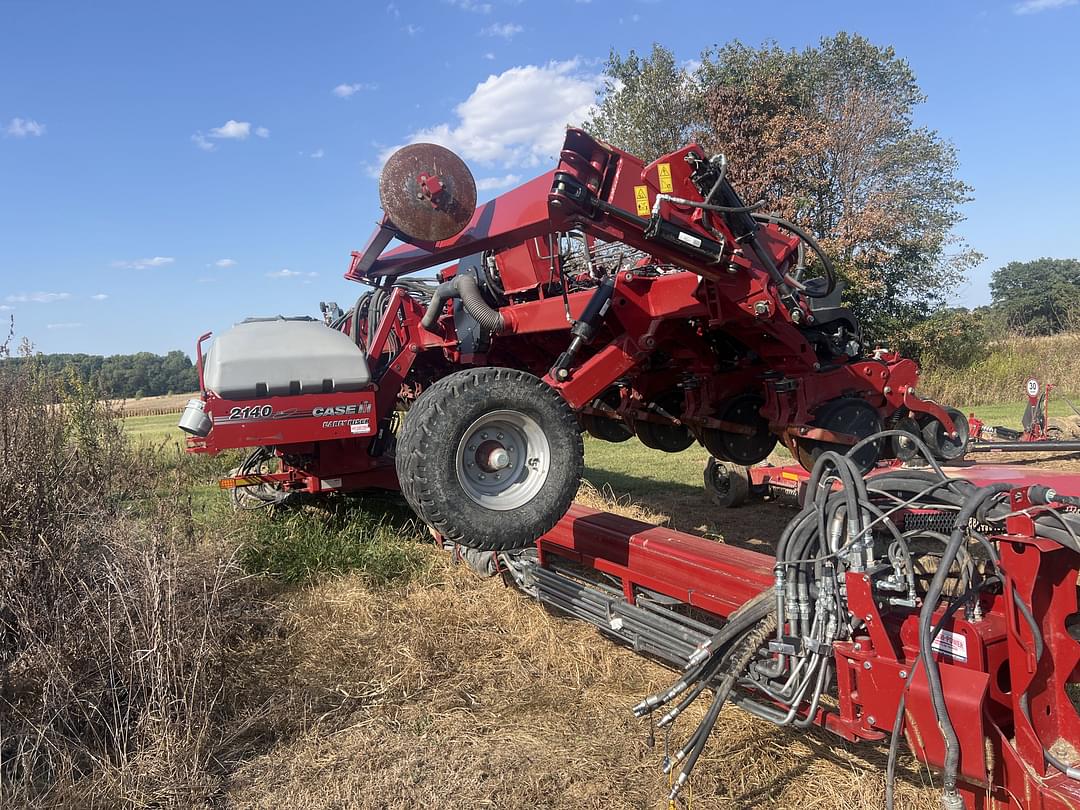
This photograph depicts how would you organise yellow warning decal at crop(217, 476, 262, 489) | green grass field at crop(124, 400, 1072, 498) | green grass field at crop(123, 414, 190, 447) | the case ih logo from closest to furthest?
the case ih logo < yellow warning decal at crop(217, 476, 262, 489) < green grass field at crop(123, 414, 190, 447) < green grass field at crop(124, 400, 1072, 498)

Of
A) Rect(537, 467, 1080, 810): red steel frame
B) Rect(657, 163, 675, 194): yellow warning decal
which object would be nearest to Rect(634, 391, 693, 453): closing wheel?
Rect(657, 163, 675, 194): yellow warning decal

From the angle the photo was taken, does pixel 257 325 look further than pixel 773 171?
No

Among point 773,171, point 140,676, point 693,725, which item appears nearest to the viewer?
point 140,676

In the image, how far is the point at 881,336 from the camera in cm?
1991

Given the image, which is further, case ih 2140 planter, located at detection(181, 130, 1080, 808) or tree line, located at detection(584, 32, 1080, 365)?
tree line, located at detection(584, 32, 1080, 365)

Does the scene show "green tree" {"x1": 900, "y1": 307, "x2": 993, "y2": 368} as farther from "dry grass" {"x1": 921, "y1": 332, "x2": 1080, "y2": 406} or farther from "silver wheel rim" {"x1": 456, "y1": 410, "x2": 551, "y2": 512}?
"silver wheel rim" {"x1": 456, "y1": 410, "x2": 551, "y2": 512}

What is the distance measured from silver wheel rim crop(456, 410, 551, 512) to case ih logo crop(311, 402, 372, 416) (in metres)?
1.20

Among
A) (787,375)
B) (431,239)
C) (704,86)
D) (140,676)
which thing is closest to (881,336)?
(704,86)

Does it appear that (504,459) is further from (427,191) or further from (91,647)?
(91,647)

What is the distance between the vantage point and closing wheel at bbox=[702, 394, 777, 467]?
221 inches

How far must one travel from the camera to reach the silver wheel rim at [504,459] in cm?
369

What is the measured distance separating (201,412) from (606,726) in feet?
8.81

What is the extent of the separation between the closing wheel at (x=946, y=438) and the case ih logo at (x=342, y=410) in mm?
3765

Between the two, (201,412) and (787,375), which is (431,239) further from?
(787,375)
